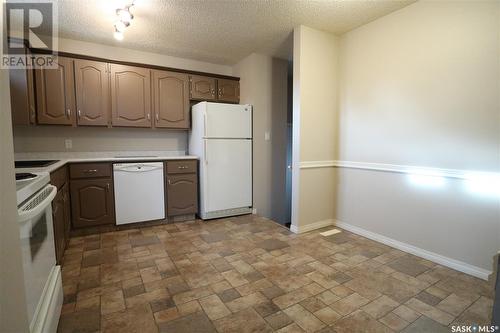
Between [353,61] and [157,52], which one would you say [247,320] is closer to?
[353,61]

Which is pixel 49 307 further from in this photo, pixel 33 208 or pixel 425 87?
pixel 425 87

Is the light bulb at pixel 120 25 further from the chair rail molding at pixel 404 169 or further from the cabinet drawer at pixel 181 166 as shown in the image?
the chair rail molding at pixel 404 169

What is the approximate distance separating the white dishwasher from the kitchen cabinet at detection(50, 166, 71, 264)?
51cm

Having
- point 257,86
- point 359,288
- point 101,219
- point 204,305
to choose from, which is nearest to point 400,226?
point 359,288

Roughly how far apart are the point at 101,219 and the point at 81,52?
86.1 inches

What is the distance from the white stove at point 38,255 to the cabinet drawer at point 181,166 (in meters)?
1.82

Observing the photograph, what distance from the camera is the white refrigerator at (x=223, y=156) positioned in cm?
350

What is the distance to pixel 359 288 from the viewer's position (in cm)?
196

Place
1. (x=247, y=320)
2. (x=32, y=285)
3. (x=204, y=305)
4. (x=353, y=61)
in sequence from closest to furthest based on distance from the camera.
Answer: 1. (x=32, y=285)
2. (x=247, y=320)
3. (x=204, y=305)
4. (x=353, y=61)

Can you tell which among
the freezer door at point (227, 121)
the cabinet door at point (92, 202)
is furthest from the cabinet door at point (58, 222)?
the freezer door at point (227, 121)

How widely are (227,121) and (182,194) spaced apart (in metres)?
1.20

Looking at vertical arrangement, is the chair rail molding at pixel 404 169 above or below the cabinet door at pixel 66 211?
above

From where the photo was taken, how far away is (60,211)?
93.4 inches

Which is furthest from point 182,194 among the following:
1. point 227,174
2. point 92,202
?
point 92,202
